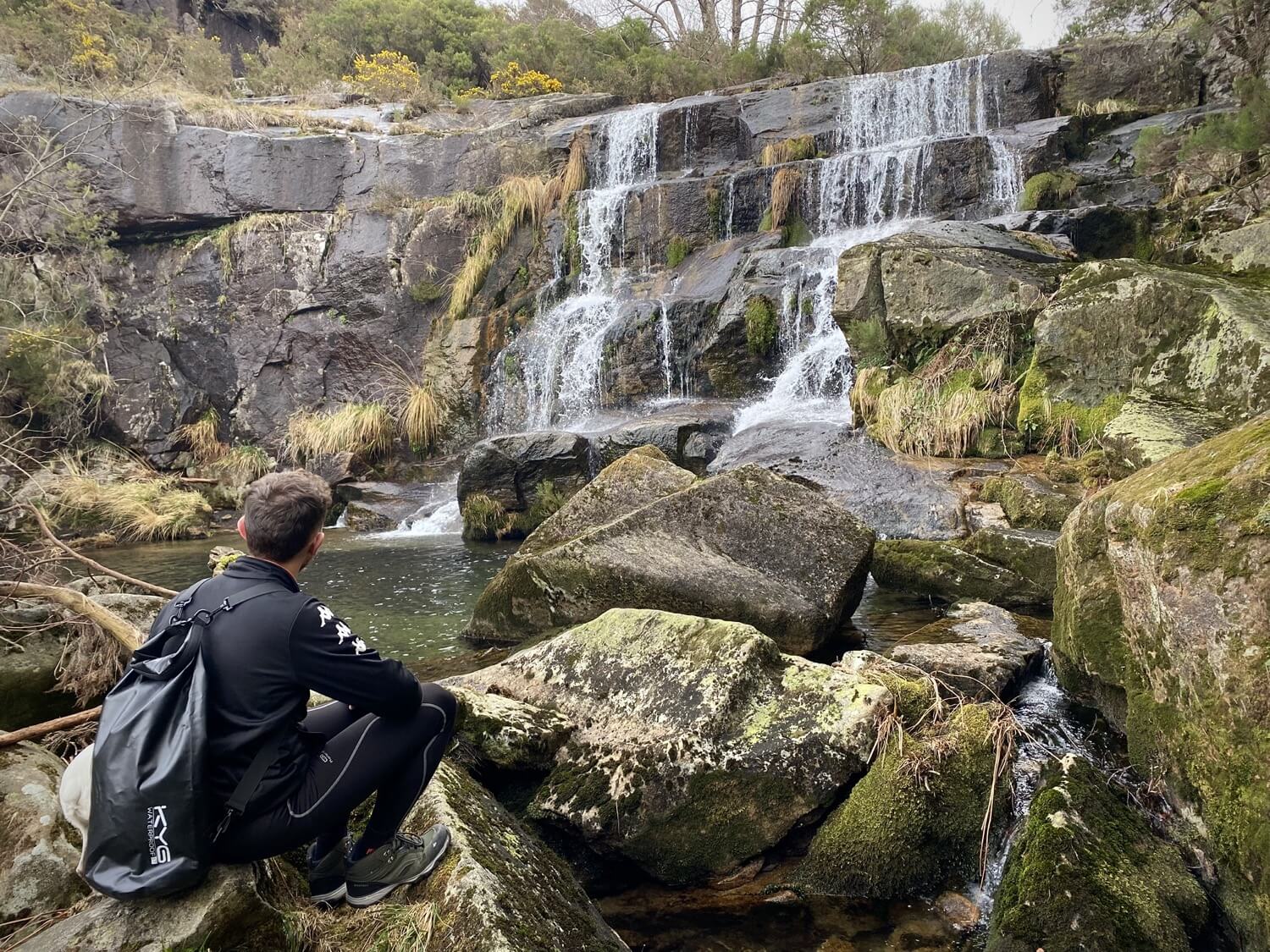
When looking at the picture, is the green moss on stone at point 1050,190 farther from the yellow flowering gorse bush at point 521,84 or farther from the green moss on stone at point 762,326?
the yellow flowering gorse bush at point 521,84

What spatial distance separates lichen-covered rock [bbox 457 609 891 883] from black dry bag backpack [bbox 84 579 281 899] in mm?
1627

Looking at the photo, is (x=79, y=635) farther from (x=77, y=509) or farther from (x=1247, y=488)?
(x=77, y=509)

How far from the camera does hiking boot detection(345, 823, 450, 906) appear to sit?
7.54 feet

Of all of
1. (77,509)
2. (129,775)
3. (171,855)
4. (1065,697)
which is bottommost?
(77,509)

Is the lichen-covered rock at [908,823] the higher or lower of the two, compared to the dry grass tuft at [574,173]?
lower

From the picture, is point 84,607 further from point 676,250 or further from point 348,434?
point 676,250

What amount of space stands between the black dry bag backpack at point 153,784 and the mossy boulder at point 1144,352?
6088mm

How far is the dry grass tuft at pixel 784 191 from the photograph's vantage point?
13.2 meters

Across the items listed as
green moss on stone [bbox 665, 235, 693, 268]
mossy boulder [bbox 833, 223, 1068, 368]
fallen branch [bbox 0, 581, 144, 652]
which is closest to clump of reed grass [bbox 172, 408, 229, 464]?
green moss on stone [bbox 665, 235, 693, 268]

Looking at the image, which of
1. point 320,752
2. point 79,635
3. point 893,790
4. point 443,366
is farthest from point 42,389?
point 893,790

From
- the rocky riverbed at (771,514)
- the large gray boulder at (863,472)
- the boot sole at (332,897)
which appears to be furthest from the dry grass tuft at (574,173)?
the boot sole at (332,897)

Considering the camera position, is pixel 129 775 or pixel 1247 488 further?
pixel 1247 488

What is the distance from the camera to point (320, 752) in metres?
2.24

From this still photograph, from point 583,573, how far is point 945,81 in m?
12.9
